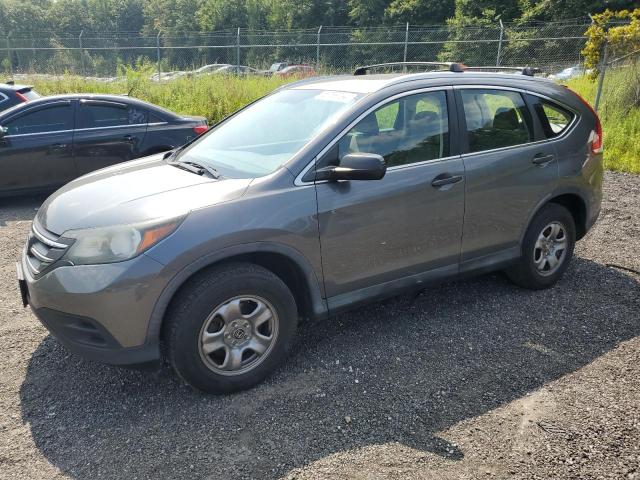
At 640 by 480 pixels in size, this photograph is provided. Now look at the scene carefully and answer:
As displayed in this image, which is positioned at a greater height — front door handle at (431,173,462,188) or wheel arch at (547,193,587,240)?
front door handle at (431,173,462,188)

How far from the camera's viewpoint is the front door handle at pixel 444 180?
368 centimetres

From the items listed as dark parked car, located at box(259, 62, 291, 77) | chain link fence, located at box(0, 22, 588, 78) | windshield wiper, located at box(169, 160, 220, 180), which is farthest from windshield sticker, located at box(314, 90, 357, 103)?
dark parked car, located at box(259, 62, 291, 77)

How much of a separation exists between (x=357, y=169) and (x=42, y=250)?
185cm

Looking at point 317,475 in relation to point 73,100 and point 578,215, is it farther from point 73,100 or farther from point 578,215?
point 73,100

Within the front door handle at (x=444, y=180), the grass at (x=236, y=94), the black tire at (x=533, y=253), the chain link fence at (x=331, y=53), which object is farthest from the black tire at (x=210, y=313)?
the chain link fence at (x=331, y=53)

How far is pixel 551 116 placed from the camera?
14.4 ft

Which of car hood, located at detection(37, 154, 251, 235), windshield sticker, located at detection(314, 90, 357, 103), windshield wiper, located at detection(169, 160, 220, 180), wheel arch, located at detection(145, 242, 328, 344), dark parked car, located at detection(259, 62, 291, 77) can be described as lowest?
wheel arch, located at detection(145, 242, 328, 344)

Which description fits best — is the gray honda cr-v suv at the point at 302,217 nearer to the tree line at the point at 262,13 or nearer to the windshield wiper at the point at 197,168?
the windshield wiper at the point at 197,168

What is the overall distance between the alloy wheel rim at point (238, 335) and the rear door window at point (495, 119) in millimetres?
1925

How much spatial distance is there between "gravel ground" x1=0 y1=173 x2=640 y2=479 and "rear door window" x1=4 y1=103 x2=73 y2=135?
3.77m

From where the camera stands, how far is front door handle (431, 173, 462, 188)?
368 cm

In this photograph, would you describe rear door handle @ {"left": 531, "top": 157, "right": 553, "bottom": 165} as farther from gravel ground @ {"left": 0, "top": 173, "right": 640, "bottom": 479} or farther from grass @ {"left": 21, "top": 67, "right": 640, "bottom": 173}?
grass @ {"left": 21, "top": 67, "right": 640, "bottom": 173}

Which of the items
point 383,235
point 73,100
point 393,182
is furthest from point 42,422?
point 73,100

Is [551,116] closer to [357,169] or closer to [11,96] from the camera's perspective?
[357,169]
